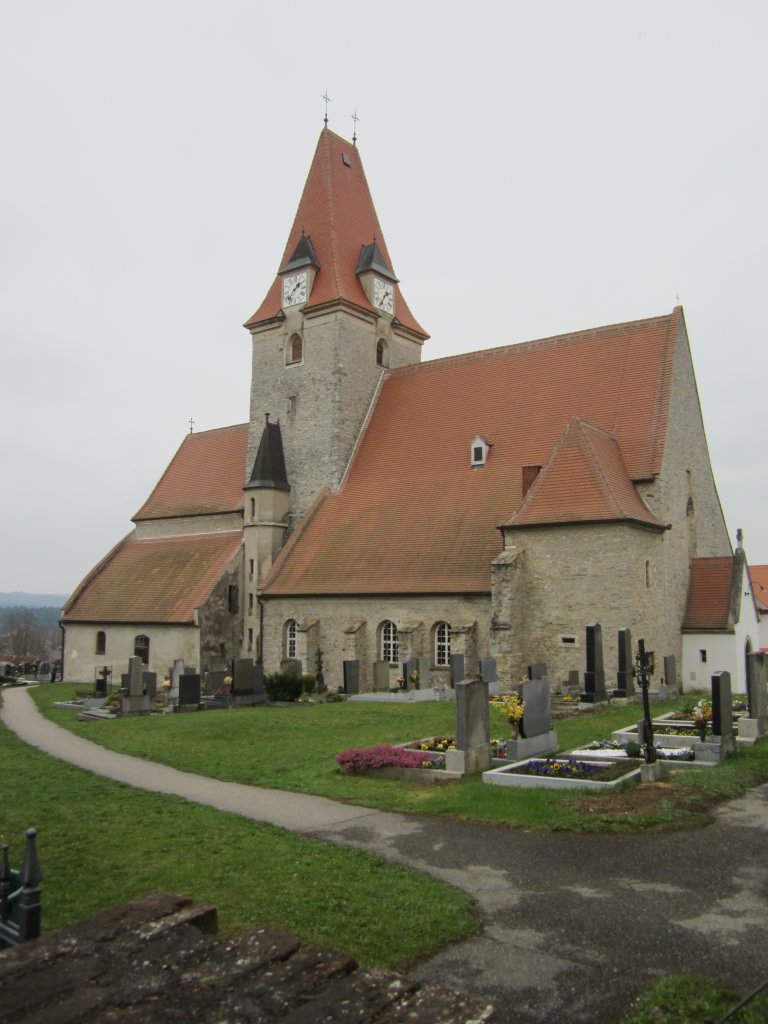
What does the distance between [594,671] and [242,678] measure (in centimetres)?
991

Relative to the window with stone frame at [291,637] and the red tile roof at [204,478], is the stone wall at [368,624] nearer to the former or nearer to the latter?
the window with stone frame at [291,637]

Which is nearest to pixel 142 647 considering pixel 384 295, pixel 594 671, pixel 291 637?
pixel 291 637

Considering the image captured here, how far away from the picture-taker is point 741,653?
25078mm

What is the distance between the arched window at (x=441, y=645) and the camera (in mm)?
25969

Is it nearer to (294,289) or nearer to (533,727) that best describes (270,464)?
(294,289)

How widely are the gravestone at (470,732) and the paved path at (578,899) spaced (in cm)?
224

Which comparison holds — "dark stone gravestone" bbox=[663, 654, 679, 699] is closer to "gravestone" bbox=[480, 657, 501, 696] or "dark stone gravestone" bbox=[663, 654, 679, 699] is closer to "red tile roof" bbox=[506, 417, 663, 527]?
"red tile roof" bbox=[506, 417, 663, 527]

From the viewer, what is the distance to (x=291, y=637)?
29797mm

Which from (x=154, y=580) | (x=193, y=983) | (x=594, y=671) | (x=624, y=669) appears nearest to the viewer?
(x=193, y=983)

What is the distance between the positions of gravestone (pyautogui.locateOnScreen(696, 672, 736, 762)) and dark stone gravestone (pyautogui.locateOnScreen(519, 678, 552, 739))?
2.43 m

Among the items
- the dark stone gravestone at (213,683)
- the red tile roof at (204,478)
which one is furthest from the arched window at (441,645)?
the red tile roof at (204,478)

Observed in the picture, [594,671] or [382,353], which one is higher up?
[382,353]

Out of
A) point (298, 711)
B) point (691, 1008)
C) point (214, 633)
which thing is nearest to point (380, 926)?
point (691, 1008)

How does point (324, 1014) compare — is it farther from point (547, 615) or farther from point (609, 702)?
point (547, 615)
